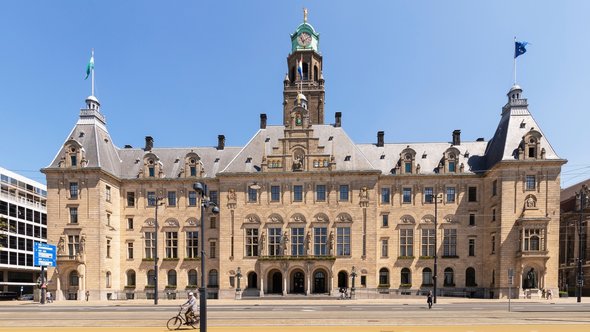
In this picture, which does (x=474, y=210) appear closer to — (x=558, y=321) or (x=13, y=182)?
(x=558, y=321)

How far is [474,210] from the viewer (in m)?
49.2

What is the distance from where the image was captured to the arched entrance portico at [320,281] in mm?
48531

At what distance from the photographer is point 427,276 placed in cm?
4869

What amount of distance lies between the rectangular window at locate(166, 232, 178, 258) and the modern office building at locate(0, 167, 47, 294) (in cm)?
3525

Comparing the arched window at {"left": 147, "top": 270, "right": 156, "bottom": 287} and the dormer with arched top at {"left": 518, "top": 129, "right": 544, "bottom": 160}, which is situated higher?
the dormer with arched top at {"left": 518, "top": 129, "right": 544, "bottom": 160}

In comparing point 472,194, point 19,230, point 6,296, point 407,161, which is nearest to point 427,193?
point 407,161

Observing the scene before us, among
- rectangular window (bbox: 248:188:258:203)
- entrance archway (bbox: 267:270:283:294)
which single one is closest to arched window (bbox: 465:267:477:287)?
entrance archway (bbox: 267:270:283:294)

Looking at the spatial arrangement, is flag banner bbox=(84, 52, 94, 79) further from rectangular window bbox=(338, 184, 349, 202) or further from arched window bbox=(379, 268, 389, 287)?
arched window bbox=(379, 268, 389, 287)

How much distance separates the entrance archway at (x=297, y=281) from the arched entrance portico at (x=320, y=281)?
63.8 inches

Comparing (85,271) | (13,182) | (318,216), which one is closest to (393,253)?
(318,216)

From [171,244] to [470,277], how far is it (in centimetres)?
4073

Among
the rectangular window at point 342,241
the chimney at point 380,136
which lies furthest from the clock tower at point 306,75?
the rectangular window at point 342,241

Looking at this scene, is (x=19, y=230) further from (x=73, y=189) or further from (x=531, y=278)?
(x=531, y=278)

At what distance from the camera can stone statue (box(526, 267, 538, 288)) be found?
44094mm
